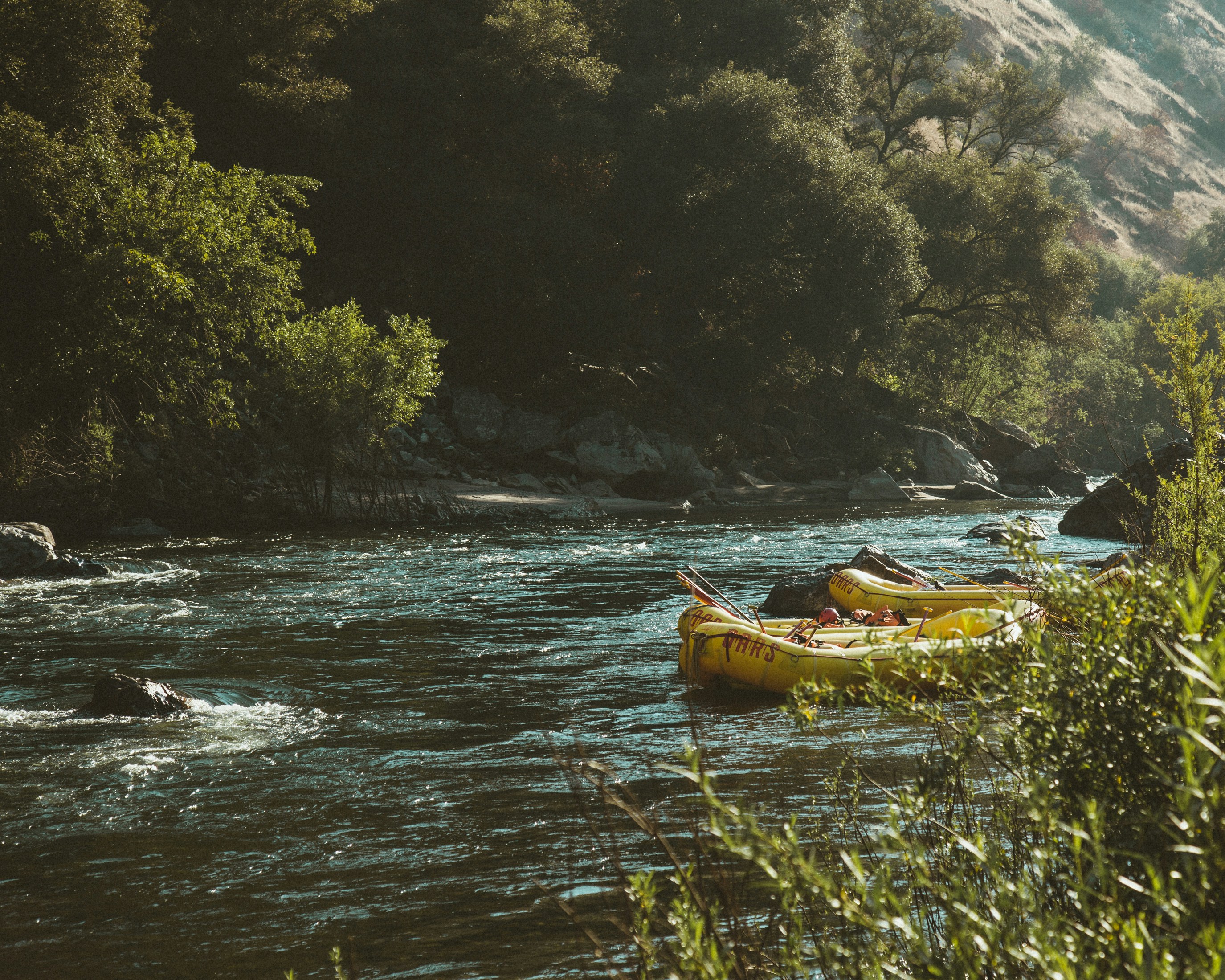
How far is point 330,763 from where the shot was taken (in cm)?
636

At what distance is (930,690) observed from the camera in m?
8.28

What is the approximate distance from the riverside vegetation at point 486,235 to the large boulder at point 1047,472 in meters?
4.02

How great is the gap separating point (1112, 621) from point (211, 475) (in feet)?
70.0

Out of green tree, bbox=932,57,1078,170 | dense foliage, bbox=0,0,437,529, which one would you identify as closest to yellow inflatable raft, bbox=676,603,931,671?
dense foliage, bbox=0,0,437,529

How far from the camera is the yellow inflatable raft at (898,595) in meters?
10.3

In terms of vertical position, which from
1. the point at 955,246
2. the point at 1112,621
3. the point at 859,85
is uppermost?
the point at 859,85

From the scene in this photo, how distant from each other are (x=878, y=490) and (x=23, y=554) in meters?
23.7

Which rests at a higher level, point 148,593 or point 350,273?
point 350,273

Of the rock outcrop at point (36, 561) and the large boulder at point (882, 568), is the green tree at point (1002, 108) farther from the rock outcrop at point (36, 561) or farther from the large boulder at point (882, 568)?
the rock outcrop at point (36, 561)

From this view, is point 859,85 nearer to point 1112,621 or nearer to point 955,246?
point 955,246

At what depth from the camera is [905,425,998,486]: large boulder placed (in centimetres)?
3591

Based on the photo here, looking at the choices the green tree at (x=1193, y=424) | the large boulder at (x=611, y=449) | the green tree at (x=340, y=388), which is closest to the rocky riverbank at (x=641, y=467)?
the large boulder at (x=611, y=449)

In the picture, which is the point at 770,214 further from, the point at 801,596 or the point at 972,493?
the point at 801,596

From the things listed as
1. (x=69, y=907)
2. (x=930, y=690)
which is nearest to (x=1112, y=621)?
(x=69, y=907)
